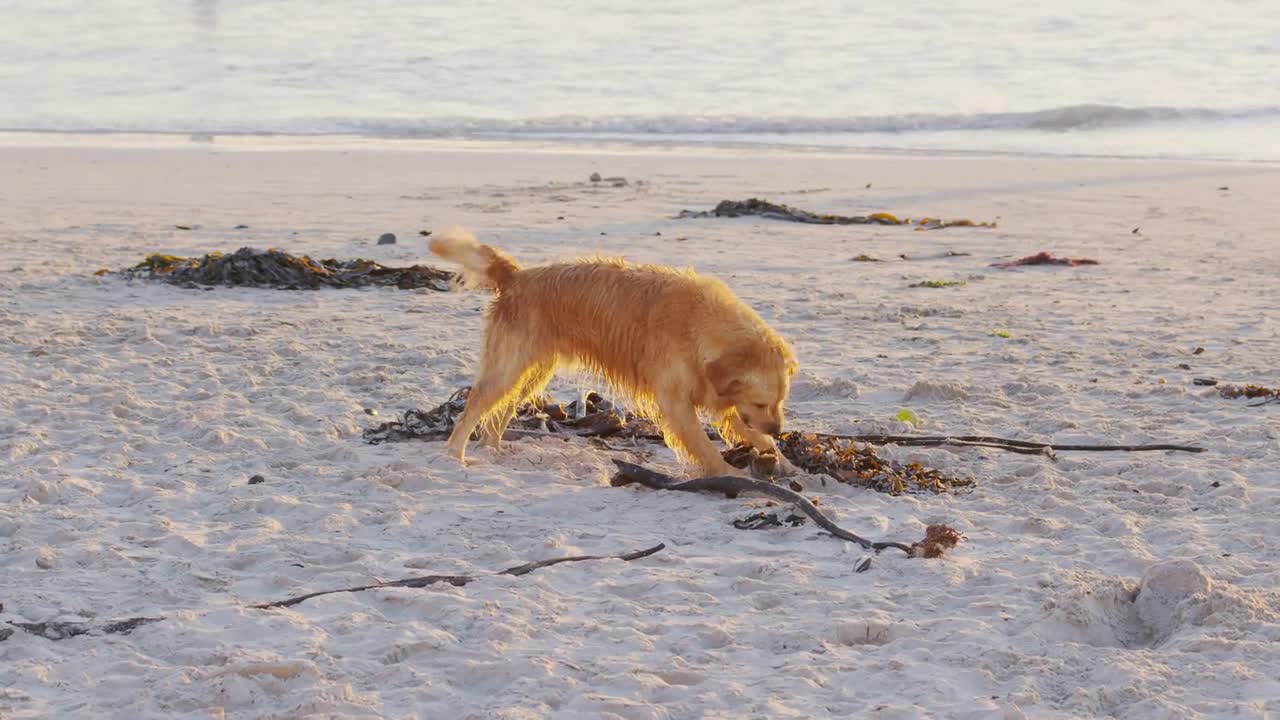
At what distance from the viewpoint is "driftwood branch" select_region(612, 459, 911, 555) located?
17.6ft

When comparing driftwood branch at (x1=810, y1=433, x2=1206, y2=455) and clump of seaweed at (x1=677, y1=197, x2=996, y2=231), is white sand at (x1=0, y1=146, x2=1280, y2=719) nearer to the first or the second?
driftwood branch at (x1=810, y1=433, x2=1206, y2=455)

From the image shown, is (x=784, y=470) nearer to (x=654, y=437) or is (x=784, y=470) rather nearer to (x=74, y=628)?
(x=654, y=437)

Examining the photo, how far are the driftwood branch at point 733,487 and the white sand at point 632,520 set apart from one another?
0.07m

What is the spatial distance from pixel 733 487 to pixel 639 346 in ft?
2.46

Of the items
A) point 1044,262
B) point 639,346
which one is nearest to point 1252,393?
point 639,346

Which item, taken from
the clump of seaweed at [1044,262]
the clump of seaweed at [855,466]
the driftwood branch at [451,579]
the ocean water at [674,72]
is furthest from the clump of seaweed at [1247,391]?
the ocean water at [674,72]

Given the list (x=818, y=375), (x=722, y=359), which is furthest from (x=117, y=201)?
(x=722, y=359)

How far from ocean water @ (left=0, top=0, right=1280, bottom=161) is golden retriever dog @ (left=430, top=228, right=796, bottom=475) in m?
15.9

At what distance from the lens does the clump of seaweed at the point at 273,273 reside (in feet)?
34.3

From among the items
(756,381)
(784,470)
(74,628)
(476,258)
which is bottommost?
(74,628)

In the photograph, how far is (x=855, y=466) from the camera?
6.19 m

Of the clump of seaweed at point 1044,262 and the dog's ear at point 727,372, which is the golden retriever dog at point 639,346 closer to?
the dog's ear at point 727,372

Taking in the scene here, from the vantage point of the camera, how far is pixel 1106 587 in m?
4.79

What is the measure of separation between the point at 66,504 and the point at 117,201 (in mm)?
9759
